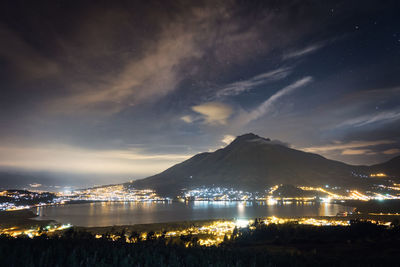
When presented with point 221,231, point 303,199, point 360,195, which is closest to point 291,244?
point 221,231

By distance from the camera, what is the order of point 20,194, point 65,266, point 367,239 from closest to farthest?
point 65,266
point 367,239
point 20,194

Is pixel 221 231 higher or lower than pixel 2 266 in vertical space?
lower

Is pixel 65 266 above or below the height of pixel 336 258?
above

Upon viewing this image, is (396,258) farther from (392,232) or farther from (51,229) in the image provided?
(51,229)

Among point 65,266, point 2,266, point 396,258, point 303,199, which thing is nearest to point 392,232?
point 396,258

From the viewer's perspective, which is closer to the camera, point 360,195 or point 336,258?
point 336,258

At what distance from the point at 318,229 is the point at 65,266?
57.9m

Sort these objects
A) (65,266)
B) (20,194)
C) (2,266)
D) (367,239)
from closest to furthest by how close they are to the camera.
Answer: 1. (2,266)
2. (65,266)
3. (367,239)
4. (20,194)

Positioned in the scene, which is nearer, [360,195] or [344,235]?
[344,235]

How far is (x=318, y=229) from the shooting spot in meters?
62.2

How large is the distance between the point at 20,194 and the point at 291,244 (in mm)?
179283

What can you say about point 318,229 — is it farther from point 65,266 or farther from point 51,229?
point 51,229

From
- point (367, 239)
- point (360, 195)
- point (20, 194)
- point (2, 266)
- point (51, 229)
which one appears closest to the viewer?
point (2, 266)

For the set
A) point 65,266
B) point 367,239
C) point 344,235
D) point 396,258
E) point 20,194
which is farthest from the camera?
point 20,194
